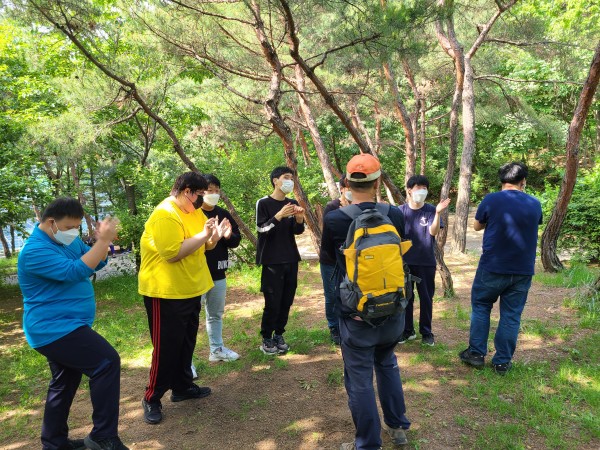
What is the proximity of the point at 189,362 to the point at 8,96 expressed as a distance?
36.7 feet

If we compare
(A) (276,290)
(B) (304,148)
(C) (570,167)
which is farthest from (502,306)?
(B) (304,148)

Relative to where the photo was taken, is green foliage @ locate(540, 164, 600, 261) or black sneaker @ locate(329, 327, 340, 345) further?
green foliage @ locate(540, 164, 600, 261)

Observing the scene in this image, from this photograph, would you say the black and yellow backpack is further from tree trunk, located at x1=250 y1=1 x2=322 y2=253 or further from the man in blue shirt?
tree trunk, located at x1=250 y1=1 x2=322 y2=253

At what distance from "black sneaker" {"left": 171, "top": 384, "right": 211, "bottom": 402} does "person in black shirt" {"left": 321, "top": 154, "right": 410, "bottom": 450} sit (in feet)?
4.43

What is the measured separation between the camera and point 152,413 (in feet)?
10.2

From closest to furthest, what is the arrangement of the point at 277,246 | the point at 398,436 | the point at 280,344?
1. the point at 398,436
2. the point at 277,246
3. the point at 280,344

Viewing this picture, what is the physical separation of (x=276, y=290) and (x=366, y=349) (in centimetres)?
Result: 173

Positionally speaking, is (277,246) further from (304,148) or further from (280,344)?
(304,148)

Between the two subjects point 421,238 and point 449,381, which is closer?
point 449,381

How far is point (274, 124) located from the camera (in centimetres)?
546

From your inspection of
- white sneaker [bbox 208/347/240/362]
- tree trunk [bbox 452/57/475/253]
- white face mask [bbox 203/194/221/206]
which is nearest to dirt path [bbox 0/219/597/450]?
white sneaker [bbox 208/347/240/362]

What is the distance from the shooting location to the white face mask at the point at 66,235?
2545 millimetres


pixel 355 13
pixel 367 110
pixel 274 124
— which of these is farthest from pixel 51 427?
pixel 367 110

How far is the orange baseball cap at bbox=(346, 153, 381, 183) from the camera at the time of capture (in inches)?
95.7
